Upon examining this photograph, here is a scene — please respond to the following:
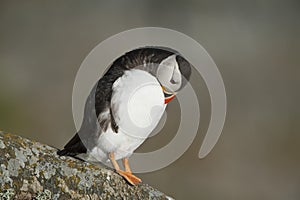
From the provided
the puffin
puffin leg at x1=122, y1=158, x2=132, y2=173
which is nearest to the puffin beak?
the puffin

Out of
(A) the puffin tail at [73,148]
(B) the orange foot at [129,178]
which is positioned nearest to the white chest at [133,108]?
(A) the puffin tail at [73,148]

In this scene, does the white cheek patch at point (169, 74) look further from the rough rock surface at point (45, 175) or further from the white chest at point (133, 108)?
the rough rock surface at point (45, 175)

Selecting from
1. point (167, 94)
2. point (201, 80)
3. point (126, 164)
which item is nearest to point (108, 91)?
point (167, 94)

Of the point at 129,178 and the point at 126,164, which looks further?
the point at 126,164

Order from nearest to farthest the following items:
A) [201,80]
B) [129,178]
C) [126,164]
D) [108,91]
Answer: [129,178] → [108,91] → [126,164] → [201,80]

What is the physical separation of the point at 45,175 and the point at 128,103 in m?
0.83

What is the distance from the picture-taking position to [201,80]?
1097 centimetres

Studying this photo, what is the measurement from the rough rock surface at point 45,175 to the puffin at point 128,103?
191 millimetres

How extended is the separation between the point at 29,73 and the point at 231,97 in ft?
13.2

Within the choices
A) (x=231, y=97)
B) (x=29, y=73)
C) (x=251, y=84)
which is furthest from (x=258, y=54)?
(x=29, y=73)

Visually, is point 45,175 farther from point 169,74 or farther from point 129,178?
point 169,74

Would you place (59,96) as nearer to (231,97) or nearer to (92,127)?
(231,97)

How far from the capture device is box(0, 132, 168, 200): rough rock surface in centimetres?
247

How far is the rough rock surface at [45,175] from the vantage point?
8.11 ft
